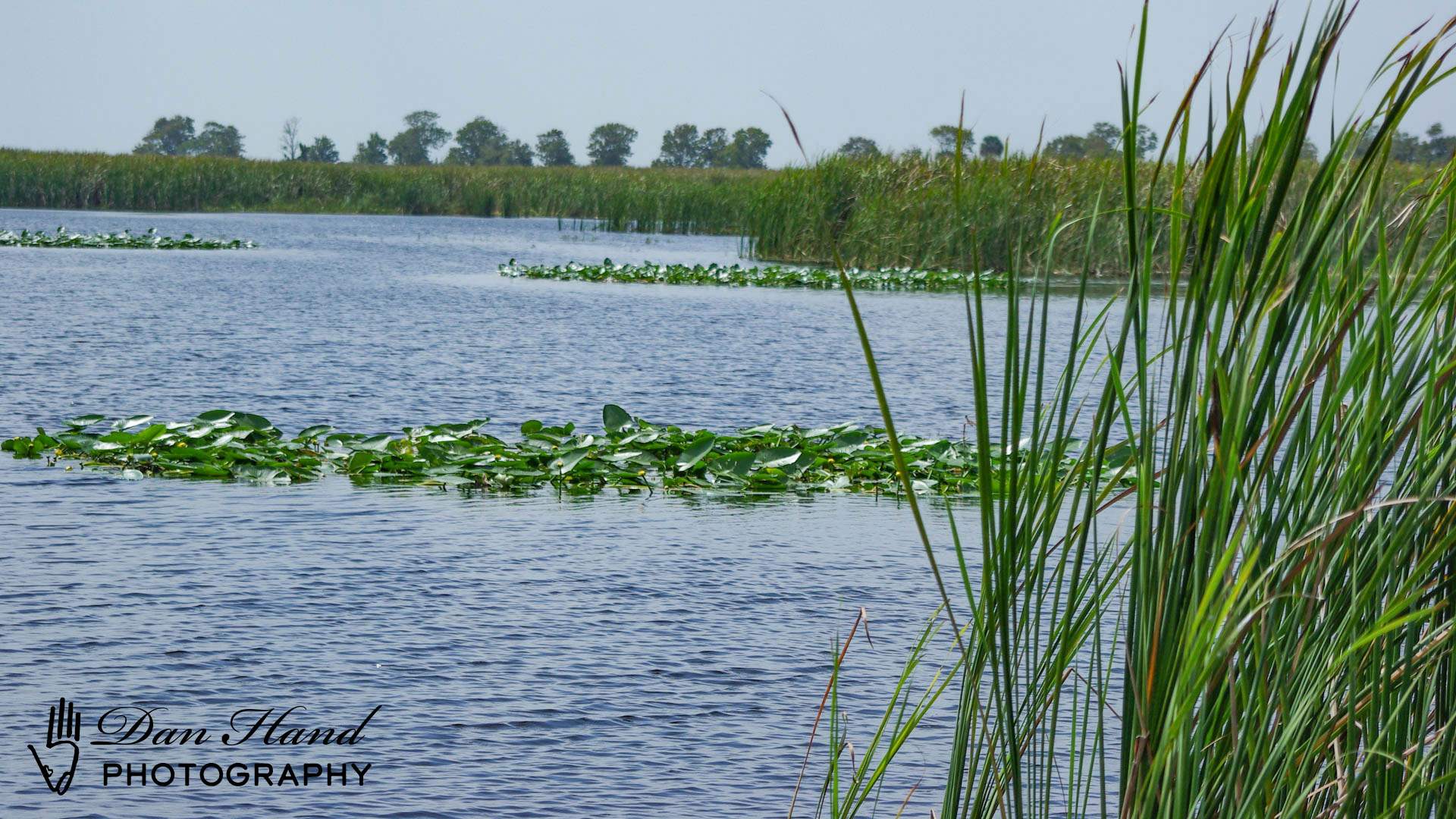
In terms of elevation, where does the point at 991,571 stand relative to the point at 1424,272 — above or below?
below

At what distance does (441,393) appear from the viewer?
Result: 11.8 metres

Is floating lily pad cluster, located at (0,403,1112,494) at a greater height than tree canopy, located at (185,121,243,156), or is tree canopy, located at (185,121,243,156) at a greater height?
tree canopy, located at (185,121,243,156)

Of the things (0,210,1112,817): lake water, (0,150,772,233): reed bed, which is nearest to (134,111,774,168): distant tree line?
(0,150,772,233): reed bed

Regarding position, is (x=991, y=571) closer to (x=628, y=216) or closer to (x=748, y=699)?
(x=748, y=699)

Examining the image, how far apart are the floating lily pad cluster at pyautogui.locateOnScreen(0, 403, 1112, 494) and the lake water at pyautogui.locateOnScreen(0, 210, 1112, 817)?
252 mm

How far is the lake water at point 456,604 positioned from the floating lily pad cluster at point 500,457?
252 millimetres

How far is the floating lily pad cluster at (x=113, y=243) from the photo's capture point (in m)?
29.5

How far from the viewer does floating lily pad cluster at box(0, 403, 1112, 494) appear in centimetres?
830

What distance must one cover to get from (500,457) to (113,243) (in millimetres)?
24992

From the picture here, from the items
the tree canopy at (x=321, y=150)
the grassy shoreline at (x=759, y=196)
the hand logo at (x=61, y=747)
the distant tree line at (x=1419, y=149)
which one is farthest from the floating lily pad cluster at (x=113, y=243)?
the tree canopy at (x=321, y=150)

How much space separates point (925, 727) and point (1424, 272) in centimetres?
303

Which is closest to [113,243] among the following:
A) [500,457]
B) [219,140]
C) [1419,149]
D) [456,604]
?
[500,457]

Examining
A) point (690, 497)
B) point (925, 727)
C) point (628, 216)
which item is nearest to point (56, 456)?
point (690, 497)

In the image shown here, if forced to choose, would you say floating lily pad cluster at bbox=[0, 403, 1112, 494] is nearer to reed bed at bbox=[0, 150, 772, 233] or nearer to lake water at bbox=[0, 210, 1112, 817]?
lake water at bbox=[0, 210, 1112, 817]
